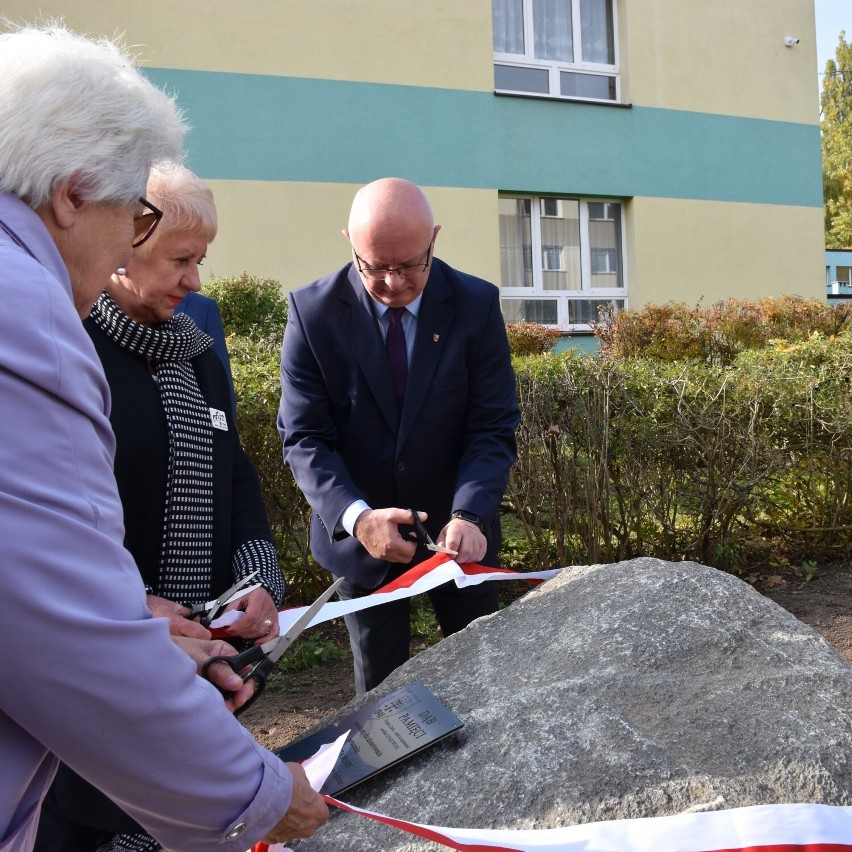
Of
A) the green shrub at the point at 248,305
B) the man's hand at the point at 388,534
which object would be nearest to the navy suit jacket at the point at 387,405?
the man's hand at the point at 388,534

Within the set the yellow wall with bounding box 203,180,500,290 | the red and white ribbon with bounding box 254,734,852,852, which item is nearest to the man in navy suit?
the red and white ribbon with bounding box 254,734,852,852

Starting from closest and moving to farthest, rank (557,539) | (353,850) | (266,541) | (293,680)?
1. (353,850)
2. (266,541)
3. (293,680)
4. (557,539)

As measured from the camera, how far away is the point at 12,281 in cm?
112

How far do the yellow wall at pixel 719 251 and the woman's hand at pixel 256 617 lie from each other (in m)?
12.4

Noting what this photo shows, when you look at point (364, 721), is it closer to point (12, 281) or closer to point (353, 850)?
point (353, 850)

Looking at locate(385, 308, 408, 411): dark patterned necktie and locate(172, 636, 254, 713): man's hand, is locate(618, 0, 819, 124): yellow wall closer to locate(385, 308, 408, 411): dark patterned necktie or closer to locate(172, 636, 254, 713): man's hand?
locate(385, 308, 408, 411): dark patterned necktie

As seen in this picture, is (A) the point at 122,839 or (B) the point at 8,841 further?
(A) the point at 122,839

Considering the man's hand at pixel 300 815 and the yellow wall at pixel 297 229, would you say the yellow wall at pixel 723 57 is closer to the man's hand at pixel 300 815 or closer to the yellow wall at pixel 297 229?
the yellow wall at pixel 297 229

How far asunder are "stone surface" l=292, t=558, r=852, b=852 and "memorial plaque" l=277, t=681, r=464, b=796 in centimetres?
4

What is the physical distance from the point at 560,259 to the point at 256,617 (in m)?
12.6

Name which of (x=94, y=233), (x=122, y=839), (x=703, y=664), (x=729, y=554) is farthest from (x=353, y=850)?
(x=729, y=554)

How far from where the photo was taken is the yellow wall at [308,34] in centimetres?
1123

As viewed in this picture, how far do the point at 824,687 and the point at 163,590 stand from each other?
1676 mm

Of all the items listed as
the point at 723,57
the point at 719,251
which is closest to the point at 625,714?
the point at 719,251
